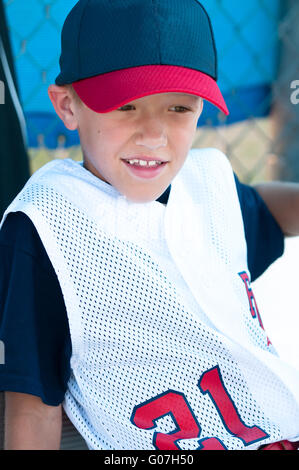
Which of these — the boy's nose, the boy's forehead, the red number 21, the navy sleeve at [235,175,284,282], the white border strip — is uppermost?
the boy's forehead

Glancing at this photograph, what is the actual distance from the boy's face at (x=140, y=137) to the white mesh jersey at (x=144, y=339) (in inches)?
1.9

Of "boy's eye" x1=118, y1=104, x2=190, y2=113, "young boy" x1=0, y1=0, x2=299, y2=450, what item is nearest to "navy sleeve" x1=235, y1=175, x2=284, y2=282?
"young boy" x1=0, y1=0, x2=299, y2=450

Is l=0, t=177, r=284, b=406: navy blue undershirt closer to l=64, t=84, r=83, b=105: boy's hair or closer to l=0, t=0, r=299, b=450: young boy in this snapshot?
l=0, t=0, r=299, b=450: young boy

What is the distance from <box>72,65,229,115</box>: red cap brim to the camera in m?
0.60

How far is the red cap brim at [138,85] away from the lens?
60 centimetres

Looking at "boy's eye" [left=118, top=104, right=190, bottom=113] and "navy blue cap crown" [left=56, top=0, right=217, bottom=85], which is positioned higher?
"navy blue cap crown" [left=56, top=0, right=217, bottom=85]

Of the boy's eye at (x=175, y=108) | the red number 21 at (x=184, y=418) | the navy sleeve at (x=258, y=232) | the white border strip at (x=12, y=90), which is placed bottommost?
the red number 21 at (x=184, y=418)

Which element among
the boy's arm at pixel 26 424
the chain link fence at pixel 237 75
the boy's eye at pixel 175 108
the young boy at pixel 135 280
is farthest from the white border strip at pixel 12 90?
the boy's arm at pixel 26 424

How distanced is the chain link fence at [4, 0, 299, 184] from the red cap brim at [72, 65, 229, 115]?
20.9 inches

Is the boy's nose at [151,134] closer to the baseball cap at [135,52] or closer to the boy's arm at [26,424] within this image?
the baseball cap at [135,52]

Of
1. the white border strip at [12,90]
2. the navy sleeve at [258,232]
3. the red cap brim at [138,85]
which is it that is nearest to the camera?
the red cap brim at [138,85]

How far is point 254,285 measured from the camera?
3.32 feet

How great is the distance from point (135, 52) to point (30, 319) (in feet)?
1.02

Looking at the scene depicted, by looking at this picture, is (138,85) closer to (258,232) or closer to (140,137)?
(140,137)
